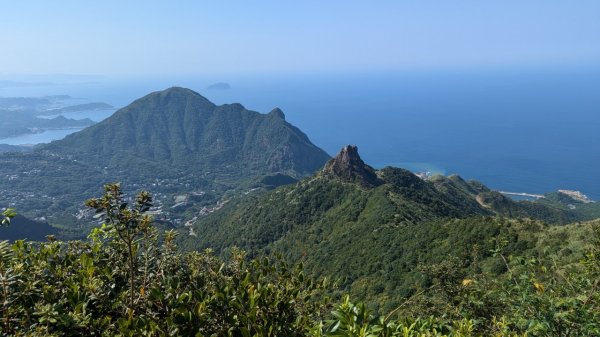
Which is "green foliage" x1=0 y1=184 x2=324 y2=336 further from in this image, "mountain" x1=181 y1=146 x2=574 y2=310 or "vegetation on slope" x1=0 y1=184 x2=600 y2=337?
"mountain" x1=181 y1=146 x2=574 y2=310

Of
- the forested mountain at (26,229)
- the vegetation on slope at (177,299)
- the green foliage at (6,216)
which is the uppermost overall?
the green foliage at (6,216)

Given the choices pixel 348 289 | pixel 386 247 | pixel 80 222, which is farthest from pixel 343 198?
pixel 80 222

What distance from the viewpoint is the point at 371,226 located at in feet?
163

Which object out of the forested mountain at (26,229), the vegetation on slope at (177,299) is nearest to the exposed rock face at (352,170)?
the vegetation on slope at (177,299)

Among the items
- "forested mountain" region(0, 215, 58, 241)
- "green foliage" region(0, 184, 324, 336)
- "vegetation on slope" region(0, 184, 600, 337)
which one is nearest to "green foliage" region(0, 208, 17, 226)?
"vegetation on slope" region(0, 184, 600, 337)

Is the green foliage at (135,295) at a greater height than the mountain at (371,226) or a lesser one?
greater

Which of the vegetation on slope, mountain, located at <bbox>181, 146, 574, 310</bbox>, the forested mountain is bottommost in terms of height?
the forested mountain

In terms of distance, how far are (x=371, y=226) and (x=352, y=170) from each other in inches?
769

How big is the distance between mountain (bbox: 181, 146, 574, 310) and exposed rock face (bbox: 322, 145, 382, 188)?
0.17 meters

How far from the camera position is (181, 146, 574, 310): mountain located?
1406 inches

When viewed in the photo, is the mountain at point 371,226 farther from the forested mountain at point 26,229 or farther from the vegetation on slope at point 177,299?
the forested mountain at point 26,229

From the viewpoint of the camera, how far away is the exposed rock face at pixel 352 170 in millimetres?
66938

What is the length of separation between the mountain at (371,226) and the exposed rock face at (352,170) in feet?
0.57

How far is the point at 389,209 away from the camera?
52.0 meters
